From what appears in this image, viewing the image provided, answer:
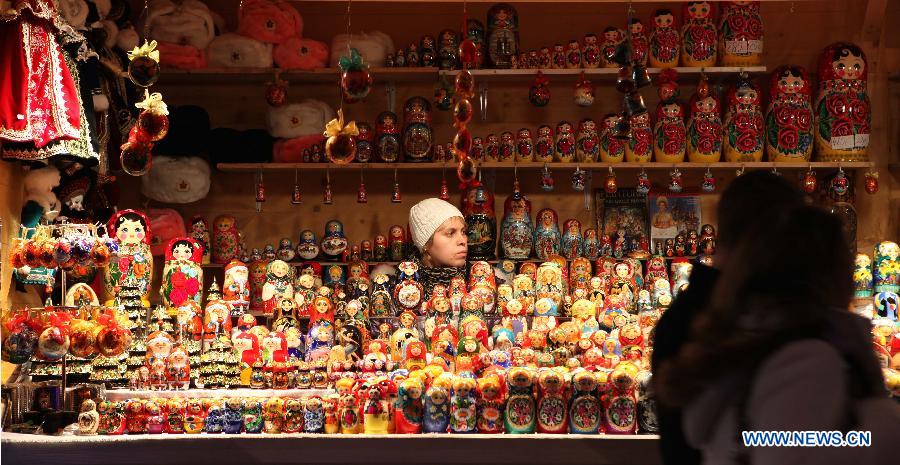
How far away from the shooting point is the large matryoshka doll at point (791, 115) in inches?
224

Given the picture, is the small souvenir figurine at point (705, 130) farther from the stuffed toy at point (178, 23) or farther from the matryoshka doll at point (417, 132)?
the stuffed toy at point (178, 23)

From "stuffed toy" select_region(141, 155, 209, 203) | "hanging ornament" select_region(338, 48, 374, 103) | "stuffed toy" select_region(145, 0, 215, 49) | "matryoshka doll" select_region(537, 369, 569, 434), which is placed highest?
"stuffed toy" select_region(145, 0, 215, 49)

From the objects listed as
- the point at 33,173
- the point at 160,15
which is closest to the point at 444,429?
the point at 33,173

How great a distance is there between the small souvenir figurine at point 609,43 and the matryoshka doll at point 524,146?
0.58m

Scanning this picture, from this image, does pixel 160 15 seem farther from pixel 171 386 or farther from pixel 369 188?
pixel 171 386

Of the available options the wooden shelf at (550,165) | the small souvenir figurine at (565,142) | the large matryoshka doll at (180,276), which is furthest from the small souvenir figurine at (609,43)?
the large matryoshka doll at (180,276)

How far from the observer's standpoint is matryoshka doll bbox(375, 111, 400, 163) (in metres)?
5.77

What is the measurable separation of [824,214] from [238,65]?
4.35 metres

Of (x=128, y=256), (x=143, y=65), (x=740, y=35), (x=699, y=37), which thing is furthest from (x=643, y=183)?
(x=143, y=65)

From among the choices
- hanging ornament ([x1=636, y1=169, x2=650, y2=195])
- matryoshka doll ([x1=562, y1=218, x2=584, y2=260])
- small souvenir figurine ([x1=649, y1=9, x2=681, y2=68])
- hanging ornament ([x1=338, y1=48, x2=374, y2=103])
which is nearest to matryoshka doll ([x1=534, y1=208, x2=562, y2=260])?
matryoshka doll ([x1=562, y1=218, x2=584, y2=260])

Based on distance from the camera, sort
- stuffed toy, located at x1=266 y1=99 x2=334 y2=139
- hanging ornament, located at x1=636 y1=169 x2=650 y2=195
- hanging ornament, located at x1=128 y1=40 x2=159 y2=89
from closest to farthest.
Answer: hanging ornament, located at x1=128 y1=40 x2=159 y2=89 → hanging ornament, located at x1=636 y1=169 x2=650 y2=195 → stuffed toy, located at x1=266 y1=99 x2=334 y2=139

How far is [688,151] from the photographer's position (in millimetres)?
5816

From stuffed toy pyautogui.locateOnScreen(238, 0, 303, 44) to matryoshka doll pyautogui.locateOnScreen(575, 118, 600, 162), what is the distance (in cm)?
169

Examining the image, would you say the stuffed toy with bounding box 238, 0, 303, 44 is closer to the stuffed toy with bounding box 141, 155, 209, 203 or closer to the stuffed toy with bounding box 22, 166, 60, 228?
the stuffed toy with bounding box 141, 155, 209, 203
